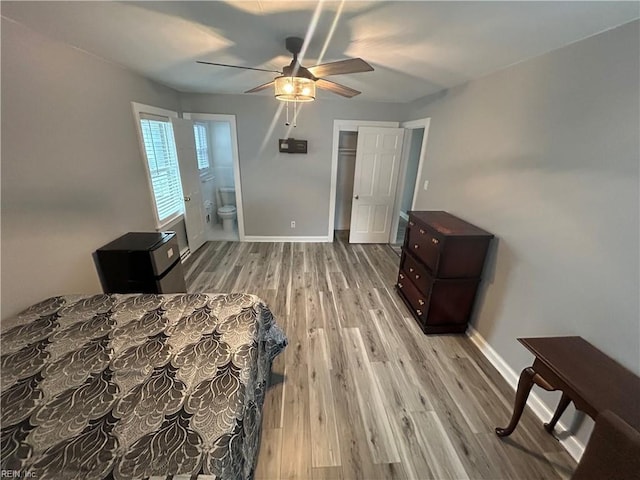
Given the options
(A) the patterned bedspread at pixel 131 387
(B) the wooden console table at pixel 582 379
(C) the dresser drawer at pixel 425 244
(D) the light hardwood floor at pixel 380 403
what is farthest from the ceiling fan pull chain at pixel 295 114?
(B) the wooden console table at pixel 582 379

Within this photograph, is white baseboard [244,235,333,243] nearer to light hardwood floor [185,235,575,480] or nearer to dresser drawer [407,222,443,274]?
light hardwood floor [185,235,575,480]

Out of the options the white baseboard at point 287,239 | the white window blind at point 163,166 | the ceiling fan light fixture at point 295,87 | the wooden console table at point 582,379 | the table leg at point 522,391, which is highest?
the ceiling fan light fixture at point 295,87

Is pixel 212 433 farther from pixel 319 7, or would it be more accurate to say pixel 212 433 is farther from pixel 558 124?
pixel 558 124

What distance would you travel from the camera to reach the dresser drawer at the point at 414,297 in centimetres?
259

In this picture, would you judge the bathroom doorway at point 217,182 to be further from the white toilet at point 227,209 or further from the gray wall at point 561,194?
the gray wall at point 561,194

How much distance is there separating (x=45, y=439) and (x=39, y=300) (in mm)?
1197

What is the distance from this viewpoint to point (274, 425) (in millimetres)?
1702

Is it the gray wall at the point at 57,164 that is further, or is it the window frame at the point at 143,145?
the window frame at the point at 143,145

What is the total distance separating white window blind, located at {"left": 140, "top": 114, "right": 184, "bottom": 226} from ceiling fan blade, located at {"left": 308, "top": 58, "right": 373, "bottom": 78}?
2137mm

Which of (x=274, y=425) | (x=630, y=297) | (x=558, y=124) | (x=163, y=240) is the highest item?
(x=558, y=124)

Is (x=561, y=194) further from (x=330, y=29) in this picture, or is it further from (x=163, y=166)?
(x=163, y=166)

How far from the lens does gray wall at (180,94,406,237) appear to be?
3.91 meters

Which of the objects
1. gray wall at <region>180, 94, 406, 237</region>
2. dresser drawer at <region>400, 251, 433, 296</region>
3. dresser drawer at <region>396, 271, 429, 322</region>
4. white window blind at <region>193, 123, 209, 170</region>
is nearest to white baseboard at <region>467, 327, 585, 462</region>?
dresser drawer at <region>396, 271, 429, 322</region>

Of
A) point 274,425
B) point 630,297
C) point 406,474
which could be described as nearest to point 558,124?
point 630,297
